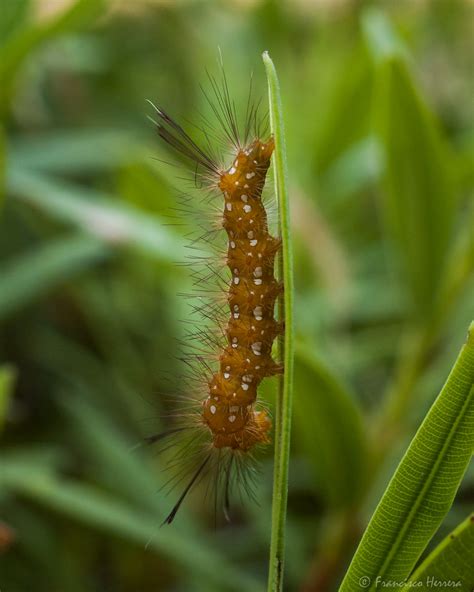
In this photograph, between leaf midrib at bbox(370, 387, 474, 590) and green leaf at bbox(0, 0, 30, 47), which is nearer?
leaf midrib at bbox(370, 387, 474, 590)

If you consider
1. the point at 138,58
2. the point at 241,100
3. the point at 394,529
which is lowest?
the point at 394,529

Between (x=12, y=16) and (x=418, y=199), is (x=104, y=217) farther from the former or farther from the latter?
(x=418, y=199)

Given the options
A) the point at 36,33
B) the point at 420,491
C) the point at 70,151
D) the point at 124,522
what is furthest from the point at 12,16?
the point at 420,491

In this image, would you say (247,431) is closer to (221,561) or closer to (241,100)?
(221,561)

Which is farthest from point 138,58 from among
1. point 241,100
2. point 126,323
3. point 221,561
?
point 221,561

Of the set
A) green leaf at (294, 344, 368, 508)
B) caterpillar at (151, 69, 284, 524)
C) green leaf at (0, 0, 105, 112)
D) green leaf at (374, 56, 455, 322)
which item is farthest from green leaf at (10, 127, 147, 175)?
caterpillar at (151, 69, 284, 524)

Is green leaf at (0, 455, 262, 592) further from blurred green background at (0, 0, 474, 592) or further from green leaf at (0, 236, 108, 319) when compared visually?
green leaf at (0, 236, 108, 319)
